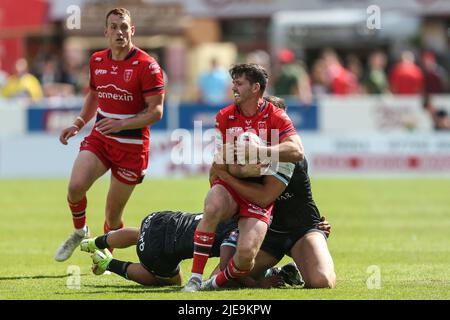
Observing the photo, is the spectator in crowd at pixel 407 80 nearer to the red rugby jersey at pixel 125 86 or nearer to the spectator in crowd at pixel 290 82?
the spectator in crowd at pixel 290 82

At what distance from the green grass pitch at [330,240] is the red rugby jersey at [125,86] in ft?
4.76

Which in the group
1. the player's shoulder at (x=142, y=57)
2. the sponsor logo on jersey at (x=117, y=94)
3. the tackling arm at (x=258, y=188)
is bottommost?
the tackling arm at (x=258, y=188)

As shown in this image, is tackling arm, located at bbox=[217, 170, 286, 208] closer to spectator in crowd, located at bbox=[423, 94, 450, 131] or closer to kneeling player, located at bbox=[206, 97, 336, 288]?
kneeling player, located at bbox=[206, 97, 336, 288]

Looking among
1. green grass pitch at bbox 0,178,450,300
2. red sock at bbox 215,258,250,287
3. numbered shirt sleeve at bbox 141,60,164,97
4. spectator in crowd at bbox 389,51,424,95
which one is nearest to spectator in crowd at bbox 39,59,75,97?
green grass pitch at bbox 0,178,450,300

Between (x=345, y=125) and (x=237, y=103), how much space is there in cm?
1512

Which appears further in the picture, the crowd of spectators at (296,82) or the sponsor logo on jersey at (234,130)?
the crowd of spectators at (296,82)

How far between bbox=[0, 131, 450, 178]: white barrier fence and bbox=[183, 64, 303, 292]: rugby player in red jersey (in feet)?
45.3

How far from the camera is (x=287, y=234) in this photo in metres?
10.2

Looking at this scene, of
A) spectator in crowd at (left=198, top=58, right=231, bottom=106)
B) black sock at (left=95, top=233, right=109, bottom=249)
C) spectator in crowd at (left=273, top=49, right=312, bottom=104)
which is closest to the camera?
black sock at (left=95, top=233, right=109, bottom=249)

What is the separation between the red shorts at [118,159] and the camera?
1139 cm

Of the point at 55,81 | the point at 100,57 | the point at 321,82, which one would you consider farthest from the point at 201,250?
the point at 55,81

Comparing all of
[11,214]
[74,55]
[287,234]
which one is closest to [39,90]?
[74,55]

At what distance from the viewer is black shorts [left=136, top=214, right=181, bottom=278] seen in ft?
32.3

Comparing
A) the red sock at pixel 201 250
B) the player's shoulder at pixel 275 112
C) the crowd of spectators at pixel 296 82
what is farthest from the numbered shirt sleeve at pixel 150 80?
the crowd of spectators at pixel 296 82
